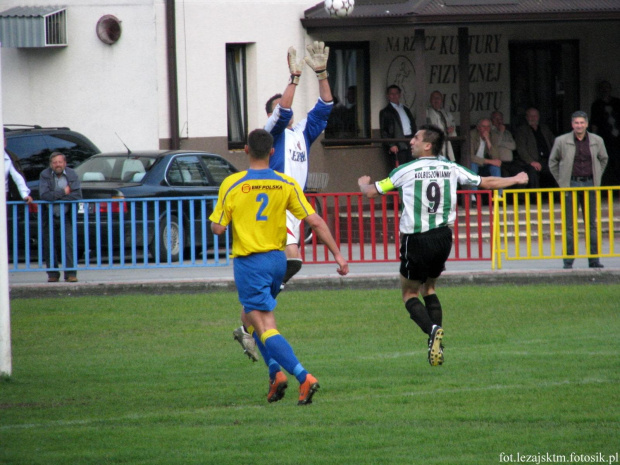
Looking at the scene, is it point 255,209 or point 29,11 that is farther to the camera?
point 29,11

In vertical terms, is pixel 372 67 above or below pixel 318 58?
above

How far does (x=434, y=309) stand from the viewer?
31.5ft

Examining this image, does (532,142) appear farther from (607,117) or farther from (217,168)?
(217,168)

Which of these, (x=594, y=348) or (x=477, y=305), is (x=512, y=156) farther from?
(x=594, y=348)

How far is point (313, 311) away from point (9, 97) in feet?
35.7

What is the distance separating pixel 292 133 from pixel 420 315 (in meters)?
1.85

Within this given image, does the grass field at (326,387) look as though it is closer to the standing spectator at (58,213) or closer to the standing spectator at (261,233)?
the standing spectator at (261,233)

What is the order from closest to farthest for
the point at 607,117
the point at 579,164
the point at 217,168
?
the point at 579,164 → the point at 217,168 → the point at 607,117

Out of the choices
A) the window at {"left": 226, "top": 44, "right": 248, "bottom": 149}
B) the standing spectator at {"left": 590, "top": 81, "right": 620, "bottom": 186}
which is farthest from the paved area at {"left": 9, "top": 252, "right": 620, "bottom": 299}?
the standing spectator at {"left": 590, "top": 81, "right": 620, "bottom": 186}

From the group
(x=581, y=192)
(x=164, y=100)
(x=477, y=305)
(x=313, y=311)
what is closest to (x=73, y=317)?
(x=313, y=311)

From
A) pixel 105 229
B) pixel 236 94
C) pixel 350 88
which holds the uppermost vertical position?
pixel 350 88

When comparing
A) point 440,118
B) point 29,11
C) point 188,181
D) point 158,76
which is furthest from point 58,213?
point 440,118

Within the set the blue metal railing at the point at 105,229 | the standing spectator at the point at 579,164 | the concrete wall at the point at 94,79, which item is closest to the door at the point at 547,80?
the concrete wall at the point at 94,79

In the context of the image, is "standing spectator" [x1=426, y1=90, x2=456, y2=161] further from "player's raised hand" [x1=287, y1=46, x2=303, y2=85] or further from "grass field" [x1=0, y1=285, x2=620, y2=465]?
"player's raised hand" [x1=287, y1=46, x2=303, y2=85]
